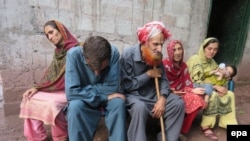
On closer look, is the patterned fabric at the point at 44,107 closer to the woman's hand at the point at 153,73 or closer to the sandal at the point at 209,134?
the woman's hand at the point at 153,73

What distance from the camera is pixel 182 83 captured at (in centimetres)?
354

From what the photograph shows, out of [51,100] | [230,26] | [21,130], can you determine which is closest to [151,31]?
[51,100]

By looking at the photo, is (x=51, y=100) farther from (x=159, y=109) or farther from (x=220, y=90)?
(x=220, y=90)

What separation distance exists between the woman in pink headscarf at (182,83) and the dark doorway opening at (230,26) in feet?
9.54

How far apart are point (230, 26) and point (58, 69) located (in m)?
4.44

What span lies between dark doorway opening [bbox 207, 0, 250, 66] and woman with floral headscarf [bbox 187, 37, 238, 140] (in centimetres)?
242

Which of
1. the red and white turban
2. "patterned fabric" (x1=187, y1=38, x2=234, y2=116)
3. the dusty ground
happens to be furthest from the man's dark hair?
"patterned fabric" (x1=187, y1=38, x2=234, y2=116)

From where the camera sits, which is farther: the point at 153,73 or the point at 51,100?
the point at 153,73

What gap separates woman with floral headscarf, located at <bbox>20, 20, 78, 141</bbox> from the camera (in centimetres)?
289

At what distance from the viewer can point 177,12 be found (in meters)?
4.92

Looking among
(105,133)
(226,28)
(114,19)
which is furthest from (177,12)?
(105,133)

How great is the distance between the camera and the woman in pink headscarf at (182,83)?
10.7 ft

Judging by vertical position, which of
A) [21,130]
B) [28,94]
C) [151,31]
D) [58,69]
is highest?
[151,31]

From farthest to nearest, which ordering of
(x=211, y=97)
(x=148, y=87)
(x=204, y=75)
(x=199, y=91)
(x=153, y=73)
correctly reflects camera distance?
(x=204, y=75), (x=211, y=97), (x=199, y=91), (x=148, y=87), (x=153, y=73)
